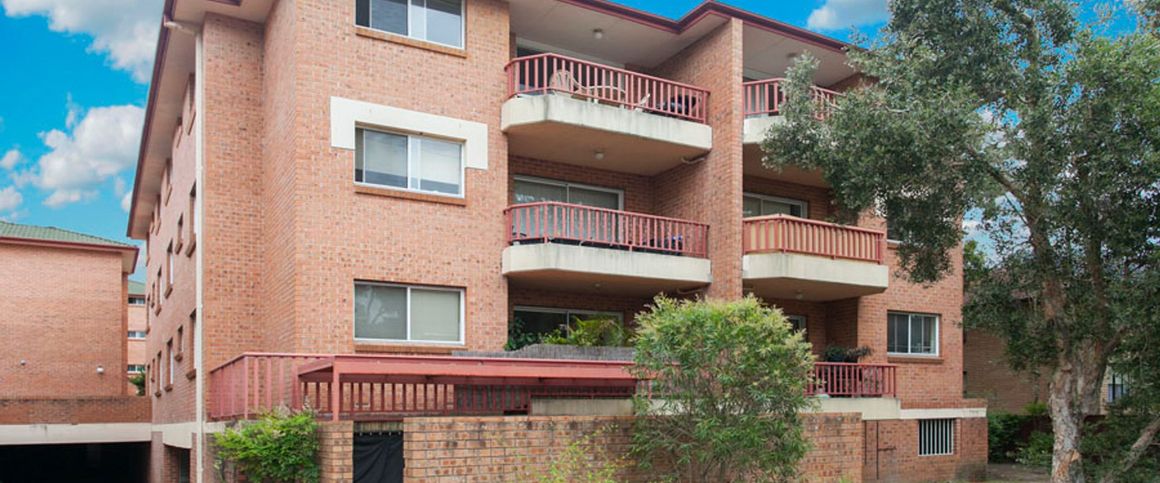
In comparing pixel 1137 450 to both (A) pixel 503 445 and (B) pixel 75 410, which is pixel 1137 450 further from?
(B) pixel 75 410

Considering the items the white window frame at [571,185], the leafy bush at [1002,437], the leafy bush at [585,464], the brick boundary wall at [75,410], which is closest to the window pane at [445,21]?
the white window frame at [571,185]

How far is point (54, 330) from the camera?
3303 centimetres

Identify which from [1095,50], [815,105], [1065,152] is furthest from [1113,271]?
[815,105]

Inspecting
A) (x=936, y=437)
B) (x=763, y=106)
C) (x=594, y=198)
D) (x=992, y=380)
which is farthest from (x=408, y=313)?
(x=992, y=380)

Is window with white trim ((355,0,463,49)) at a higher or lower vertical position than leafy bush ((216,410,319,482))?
higher

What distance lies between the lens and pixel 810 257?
19.9 meters

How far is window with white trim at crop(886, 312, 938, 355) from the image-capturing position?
23.6m

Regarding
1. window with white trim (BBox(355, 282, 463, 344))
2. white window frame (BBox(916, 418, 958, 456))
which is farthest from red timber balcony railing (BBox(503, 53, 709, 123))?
white window frame (BBox(916, 418, 958, 456))

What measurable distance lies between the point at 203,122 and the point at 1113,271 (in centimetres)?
1607

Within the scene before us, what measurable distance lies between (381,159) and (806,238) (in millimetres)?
8616

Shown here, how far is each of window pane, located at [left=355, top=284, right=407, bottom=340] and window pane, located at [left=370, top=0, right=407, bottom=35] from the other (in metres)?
4.76

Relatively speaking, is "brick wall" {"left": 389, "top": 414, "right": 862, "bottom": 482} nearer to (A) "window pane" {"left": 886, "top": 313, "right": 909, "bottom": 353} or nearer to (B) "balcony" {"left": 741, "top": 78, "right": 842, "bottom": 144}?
(B) "balcony" {"left": 741, "top": 78, "right": 842, "bottom": 144}

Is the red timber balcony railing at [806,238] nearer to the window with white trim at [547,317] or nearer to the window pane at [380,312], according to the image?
the window with white trim at [547,317]

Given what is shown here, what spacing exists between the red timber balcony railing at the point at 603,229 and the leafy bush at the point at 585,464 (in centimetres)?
561
